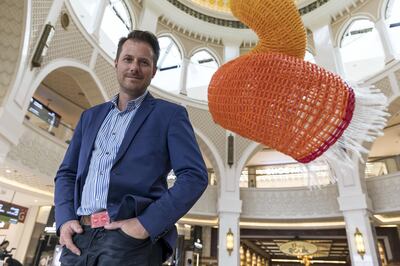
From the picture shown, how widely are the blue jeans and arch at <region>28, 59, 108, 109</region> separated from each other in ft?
17.8

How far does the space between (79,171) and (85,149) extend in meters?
0.09

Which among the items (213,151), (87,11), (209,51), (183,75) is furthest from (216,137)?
(87,11)

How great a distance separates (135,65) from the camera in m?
1.12

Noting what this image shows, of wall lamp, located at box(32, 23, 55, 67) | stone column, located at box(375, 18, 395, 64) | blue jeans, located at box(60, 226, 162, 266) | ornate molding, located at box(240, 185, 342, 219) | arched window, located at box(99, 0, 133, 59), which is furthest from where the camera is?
ornate molding, located at box(240, 185, 342, 219)

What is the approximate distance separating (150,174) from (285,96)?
1.23 m

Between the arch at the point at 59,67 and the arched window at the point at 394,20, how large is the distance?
8734 mm

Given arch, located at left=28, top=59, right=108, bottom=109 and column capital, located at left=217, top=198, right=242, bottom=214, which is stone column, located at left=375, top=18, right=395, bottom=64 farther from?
arch, located at left=28, top=59, right=108, bottom=109

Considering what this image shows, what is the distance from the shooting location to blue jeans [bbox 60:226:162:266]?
0.85 metres

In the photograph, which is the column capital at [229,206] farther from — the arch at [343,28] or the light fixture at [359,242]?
the arch at [343,28]

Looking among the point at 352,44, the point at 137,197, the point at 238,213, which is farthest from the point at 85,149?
the point at 352,44

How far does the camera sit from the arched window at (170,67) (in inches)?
461

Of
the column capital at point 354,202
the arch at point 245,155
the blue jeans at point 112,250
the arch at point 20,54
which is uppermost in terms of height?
the arch at point 245,155

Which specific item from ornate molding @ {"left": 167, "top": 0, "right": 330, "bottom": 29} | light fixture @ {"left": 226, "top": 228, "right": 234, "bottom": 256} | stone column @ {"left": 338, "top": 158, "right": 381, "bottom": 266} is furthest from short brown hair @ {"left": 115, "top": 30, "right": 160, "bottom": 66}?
ornate molding @ {"left": 167, "top": 0, "right": 330, "bottom": 29}

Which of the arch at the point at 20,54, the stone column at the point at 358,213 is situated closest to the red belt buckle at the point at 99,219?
the arch at the point at 20,54
